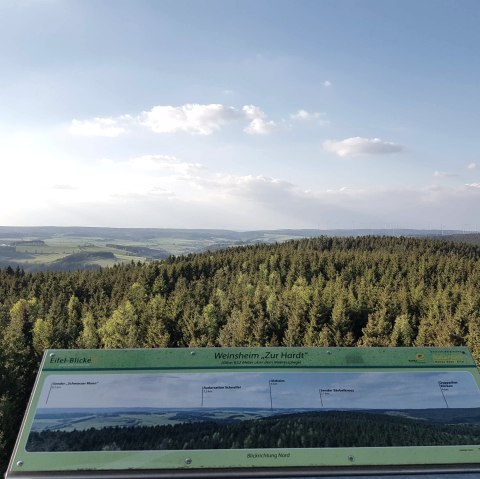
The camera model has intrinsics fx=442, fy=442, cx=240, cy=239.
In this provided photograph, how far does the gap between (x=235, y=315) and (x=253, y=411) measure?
6218cm

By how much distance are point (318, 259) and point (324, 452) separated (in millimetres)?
130017

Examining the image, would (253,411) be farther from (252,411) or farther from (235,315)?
(235,315)

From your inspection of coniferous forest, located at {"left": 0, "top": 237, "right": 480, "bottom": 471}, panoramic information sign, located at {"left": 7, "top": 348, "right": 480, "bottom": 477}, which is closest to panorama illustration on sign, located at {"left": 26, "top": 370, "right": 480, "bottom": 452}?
panoramic information sign, located at {"left": 7, "top": 348, "right": 480, "bottom": 477}

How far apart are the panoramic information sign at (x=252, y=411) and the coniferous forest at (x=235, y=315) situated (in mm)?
30571

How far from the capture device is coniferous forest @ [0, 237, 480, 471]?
179ft

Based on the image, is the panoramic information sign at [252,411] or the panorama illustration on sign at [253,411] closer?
the panoramic information sign at [252,411]

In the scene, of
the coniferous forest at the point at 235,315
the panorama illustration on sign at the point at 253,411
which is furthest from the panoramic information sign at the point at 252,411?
the coniferous forest at the point at 235,315

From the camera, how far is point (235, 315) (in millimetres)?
72125

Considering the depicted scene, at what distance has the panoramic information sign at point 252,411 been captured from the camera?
9727mm

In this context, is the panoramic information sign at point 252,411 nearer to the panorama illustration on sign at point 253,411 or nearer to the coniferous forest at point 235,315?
the panorama illustration on sign at point 253,411

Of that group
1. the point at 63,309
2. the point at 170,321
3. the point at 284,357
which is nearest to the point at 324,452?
the point at 284,357

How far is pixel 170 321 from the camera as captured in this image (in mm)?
73125

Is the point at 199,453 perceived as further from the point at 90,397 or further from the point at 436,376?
the point at 436,376

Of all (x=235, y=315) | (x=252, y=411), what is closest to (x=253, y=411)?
(x=252, y=411)
